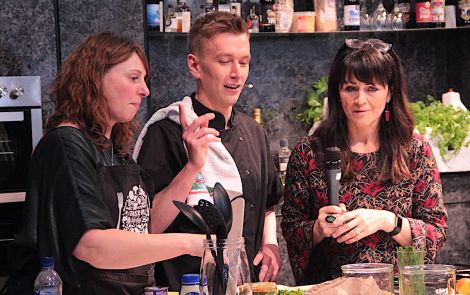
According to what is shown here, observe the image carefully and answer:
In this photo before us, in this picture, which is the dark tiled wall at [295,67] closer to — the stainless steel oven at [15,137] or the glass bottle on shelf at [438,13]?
the glass bottle on shelf at [438,13]

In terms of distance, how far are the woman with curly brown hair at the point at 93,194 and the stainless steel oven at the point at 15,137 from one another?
66.2 inches

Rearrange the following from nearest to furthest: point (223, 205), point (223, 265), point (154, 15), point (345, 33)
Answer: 1. point (223, 265)
2. point (223, 205)
3. point (154, 15)
4. point (345, 33)

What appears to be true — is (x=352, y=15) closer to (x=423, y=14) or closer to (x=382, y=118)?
(x=423, y=14)

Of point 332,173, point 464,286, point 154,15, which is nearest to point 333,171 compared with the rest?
point 332,173

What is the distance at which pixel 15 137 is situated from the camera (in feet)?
14.2

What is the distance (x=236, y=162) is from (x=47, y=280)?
40.9 inches

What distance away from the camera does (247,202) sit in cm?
318

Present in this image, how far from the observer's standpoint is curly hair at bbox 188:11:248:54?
3.13 m

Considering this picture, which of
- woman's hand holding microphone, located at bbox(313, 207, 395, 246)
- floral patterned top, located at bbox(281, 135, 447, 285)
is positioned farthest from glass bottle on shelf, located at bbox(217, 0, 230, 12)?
woman's hand holding microphone, located at bbox(313, 207, 395, 246)

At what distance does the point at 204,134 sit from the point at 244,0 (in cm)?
252

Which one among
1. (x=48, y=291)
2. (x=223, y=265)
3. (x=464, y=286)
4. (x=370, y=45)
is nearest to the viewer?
(x=223, y=265)

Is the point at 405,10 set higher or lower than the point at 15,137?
higher

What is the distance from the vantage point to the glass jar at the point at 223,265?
205 cm

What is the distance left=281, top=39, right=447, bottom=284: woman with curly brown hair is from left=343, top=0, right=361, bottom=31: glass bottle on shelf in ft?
6.21
